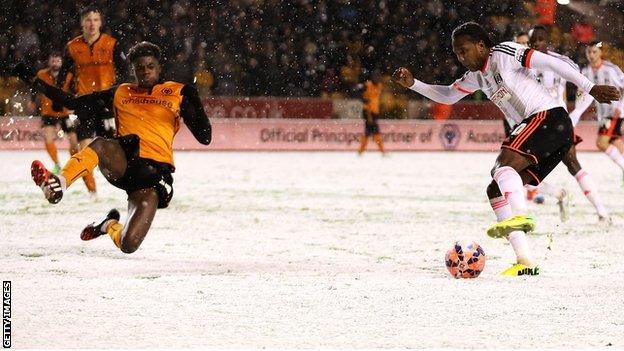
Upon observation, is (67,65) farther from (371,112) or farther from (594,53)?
(371,112)

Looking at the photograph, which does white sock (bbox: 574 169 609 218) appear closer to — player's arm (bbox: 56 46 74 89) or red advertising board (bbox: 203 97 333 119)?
player's arm (bbox: 56 46 74 89)

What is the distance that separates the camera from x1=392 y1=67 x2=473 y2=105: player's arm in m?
8.41

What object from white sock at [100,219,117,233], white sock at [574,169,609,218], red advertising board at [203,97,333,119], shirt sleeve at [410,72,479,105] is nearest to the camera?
white sock at [100,219,117,233]

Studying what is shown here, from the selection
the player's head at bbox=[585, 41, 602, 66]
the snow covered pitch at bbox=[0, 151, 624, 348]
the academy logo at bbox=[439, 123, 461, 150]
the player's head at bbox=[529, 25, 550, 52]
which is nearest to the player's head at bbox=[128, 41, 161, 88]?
the snow covered pitch at bbox=[0, 151, 624, 348]

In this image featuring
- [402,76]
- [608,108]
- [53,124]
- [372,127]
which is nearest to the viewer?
[402,76]

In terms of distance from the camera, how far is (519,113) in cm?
812

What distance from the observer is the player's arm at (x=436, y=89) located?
841 centimetres

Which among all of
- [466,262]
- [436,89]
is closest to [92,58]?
[436,89]

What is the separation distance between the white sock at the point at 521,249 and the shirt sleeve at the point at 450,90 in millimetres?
1184

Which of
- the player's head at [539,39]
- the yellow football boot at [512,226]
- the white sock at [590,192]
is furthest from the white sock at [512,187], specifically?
the white sock at [590,192]

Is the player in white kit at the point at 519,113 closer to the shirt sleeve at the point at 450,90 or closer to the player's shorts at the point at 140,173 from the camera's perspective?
the shirt sleeve at the point at 450,90

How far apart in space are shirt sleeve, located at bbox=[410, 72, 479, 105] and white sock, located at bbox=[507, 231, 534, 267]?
118cm

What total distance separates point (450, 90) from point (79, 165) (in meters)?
2.95

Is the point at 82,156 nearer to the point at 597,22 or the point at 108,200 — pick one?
the point at 108,200
